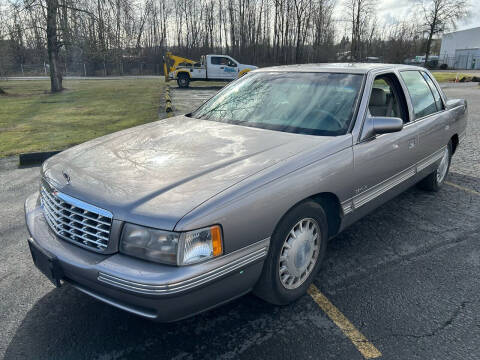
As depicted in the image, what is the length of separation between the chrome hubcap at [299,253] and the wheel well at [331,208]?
203 mm

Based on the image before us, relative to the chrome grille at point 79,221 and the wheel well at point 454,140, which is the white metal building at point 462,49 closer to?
the wheel well at point 454,140

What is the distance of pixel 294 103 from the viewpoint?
3312 mm

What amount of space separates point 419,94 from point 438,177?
1.33 meters

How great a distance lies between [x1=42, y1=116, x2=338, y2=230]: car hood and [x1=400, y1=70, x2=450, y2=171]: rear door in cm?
168

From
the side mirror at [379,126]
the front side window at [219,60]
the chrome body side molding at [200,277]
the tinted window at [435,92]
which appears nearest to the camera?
the chrome body side molding at [200,277]

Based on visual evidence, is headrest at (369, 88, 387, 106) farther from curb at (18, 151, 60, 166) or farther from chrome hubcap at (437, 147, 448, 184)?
curb at (18, 151, 60, 166)

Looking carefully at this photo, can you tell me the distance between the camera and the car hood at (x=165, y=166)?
6.72 ft

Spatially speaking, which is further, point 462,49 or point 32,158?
point 462,49


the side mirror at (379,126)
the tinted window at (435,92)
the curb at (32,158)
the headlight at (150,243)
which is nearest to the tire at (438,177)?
the tinted window at (435,92)

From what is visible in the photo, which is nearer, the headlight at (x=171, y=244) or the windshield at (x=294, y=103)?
the headlight at (x=171, y=244)

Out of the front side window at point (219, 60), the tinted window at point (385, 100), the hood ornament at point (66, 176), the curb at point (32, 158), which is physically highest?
the front side window at point (219, 60)

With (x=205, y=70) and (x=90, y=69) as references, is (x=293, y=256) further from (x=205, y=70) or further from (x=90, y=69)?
(x=90, y=69)

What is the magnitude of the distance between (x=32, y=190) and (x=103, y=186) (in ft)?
11.7

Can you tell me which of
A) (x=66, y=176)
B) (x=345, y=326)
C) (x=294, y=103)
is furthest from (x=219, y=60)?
(x=345, y=326)
